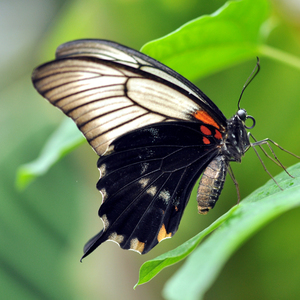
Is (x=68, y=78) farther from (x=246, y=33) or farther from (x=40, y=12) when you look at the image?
(x=40, y=12)

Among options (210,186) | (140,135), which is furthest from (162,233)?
(140,135)

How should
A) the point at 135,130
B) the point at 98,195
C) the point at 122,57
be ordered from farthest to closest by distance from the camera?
the point at 98,195 < the point at 135,130 < the point at 122,57

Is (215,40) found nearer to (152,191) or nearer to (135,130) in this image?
(135,130)

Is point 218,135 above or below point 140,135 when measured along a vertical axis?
below

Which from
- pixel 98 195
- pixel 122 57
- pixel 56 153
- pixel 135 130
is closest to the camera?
pixel 122 57

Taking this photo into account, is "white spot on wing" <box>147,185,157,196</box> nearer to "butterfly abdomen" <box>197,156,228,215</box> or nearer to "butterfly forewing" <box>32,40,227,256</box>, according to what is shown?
"butterfly forewing" <box>32,40,227,256</box>

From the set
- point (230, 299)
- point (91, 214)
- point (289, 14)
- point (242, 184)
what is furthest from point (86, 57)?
point (91, 214)

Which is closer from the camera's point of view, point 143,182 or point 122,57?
point 122,57

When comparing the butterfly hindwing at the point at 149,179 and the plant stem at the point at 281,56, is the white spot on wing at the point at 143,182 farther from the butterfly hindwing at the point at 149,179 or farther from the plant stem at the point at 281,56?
the plant stem at the point at 281,56
